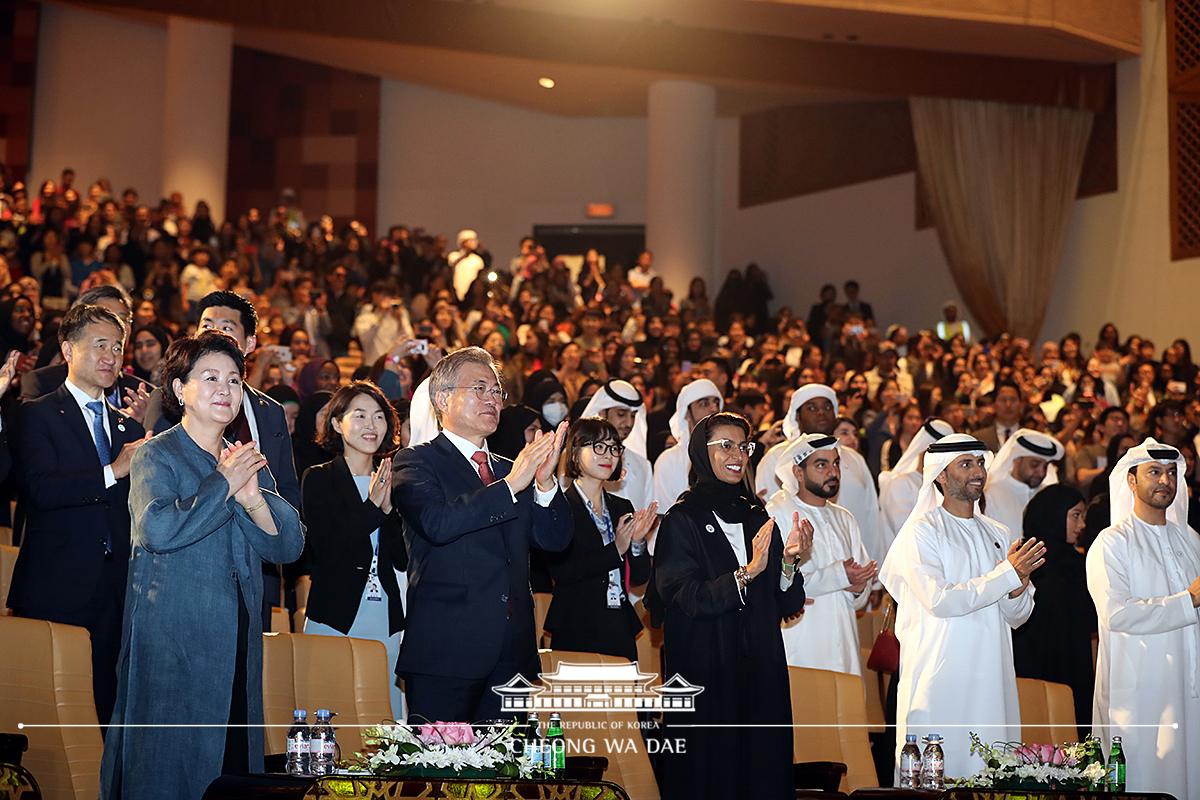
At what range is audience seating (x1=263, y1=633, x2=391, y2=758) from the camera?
4.65m

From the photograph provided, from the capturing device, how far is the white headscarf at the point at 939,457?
5.73 m

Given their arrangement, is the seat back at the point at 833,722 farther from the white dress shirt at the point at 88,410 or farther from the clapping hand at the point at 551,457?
the white dress shirt at the point at 88,410

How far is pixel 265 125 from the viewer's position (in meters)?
21.9

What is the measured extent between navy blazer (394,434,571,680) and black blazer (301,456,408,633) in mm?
999

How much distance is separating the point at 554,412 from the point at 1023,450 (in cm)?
270

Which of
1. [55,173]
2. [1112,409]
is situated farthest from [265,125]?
[1112,409]

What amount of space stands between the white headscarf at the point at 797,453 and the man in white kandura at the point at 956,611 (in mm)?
598

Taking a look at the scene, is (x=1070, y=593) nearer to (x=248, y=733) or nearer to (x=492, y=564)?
(x=492, y=564)

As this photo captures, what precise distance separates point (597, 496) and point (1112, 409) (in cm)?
572

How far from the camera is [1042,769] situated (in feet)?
13.4

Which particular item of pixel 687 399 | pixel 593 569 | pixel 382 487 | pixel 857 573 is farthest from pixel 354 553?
pixel 687 399

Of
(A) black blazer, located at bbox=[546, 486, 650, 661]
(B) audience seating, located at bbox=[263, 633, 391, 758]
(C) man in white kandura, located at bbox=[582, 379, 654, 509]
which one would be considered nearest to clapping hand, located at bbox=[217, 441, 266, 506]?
(B) audience seating, located at bbox=[263, 633, 391, 758]

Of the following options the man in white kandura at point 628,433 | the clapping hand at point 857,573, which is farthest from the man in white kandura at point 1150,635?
the man in white kandura at point 628,433

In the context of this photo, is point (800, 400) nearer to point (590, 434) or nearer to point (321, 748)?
point (590, 434)
